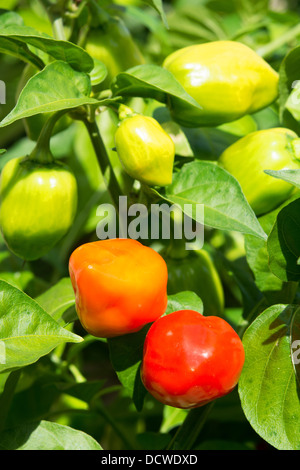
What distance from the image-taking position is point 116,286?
1.86ft

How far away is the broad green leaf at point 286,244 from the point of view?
59 centimetres

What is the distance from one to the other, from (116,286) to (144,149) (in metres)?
0.14

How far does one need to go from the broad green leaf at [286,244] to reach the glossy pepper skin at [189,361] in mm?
92

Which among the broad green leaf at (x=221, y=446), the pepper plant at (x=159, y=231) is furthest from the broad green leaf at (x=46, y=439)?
the broad green leaf at (x=221, y=446)

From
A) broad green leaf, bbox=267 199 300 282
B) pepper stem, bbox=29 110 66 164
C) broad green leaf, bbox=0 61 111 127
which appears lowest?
broad green leaf, bbox=267 199 300 282

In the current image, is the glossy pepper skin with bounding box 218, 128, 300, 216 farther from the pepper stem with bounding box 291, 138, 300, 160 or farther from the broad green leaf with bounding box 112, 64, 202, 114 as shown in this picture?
the broad green leaf with bounding box 112, 64, 202, 114

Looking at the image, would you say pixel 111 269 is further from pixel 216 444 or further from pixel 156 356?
pixel 216 444

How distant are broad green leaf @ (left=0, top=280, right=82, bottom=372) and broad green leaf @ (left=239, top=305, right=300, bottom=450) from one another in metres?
0.19

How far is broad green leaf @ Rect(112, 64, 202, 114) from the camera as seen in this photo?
23.6 inches

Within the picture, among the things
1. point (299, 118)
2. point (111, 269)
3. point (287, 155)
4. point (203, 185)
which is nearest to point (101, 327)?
point (111, 269)

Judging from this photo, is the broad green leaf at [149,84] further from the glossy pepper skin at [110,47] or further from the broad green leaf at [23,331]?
the broad green leaf at [23,331]

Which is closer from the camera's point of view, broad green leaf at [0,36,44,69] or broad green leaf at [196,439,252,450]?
broad green leaf at [0,36,44,69]

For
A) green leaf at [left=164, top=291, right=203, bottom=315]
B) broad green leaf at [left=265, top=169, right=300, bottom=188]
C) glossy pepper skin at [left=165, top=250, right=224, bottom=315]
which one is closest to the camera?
broad green leaf at [left=265, top=169, right=300, bottom=188]

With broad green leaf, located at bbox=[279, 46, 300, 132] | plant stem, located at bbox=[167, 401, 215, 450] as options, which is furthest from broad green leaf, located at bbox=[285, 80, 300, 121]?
plant stem, located at bbox=[167, 401, 215, 450]
